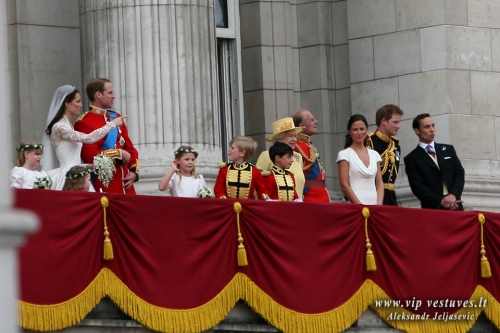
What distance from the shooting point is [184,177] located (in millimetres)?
12461

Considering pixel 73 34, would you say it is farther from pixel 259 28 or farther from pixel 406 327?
pixel 406 327

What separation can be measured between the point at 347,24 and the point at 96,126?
6.65 m

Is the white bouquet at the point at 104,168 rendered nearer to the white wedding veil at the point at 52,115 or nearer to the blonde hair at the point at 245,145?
the white wedding veil at the point at 52,115

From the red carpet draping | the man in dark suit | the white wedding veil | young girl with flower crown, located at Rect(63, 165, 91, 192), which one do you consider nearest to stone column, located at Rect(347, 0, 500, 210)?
the man in dark suit

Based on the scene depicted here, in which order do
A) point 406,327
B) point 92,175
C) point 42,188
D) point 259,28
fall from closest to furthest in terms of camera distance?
point 42,188, point 92,175, point 406,327, point 259,28

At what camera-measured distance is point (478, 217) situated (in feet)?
44.6

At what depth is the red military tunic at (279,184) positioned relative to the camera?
12.8 m

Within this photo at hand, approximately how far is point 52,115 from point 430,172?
A: 4491 millimetres

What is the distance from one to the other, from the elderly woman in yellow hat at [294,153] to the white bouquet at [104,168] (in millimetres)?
1741

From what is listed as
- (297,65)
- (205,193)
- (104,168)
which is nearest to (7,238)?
(104,168)

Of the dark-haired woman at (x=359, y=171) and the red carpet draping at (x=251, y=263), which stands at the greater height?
the dark-haired woman at (x=359, y=171)

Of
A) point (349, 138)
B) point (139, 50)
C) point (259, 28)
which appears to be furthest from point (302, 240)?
point (259, 28)

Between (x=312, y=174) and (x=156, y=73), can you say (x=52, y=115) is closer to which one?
(x=156, y=73)

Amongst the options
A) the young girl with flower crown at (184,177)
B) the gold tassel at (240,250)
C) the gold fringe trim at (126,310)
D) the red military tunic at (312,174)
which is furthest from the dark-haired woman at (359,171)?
the gold fringe trim at (126,310)
